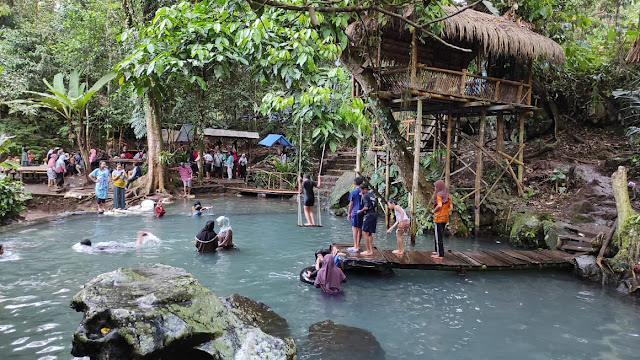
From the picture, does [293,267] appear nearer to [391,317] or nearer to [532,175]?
[391,317]

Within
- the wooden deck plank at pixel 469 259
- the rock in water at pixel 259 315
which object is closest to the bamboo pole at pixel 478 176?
the wooden deck plank at pixel 469 259

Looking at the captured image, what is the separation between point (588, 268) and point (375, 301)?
4.88 m

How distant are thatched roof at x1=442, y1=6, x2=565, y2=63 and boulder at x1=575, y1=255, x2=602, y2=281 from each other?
5980mm

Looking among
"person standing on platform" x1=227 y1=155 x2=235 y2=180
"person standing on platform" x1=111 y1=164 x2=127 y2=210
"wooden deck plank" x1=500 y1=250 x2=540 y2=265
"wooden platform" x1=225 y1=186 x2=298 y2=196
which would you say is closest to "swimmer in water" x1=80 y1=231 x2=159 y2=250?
"person standing on platform" x1=111 y1=164 x2=127 y2=210

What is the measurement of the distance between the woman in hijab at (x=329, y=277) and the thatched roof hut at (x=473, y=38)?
5.57 meters

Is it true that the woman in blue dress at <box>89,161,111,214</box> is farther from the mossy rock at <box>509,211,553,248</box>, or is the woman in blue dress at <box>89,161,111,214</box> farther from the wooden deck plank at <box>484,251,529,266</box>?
the mossy rock at <box>509,211,553,248</box>

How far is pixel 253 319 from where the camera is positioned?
5.54 meters

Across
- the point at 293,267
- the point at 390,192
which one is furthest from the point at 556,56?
the point at 293,267

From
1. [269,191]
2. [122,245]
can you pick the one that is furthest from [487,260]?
[269,191]

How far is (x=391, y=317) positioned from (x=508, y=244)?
702 cm

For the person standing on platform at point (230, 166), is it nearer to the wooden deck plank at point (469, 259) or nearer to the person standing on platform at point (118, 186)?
the person standing on platform at point (118, 186)

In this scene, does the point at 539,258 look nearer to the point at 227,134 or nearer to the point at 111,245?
the point at 111,245

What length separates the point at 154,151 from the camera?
60.0 feet

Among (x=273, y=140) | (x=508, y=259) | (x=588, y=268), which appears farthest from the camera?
(x=273, y=140)
